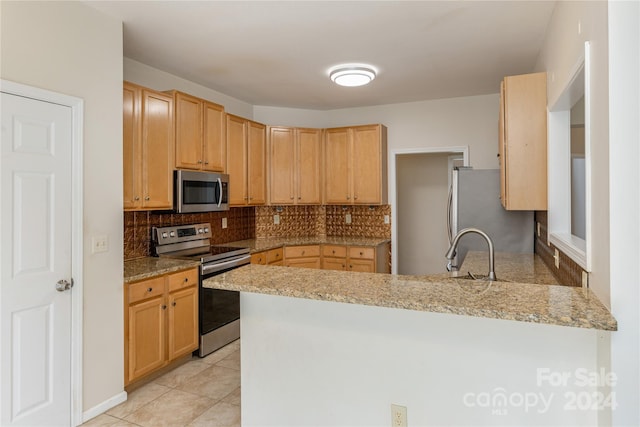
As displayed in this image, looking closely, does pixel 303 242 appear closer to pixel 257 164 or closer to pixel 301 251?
pixel 301 251

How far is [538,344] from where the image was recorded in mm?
1349

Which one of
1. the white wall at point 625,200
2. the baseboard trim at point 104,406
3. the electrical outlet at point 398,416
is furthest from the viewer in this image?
the baseboard trim at point 104,406

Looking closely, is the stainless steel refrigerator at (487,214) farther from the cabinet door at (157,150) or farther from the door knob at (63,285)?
the door knob at (63,285)

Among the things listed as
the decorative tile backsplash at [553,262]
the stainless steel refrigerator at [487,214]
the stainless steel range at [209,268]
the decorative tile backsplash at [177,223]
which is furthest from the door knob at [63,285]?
the stainless steel refrigerator at [487,214]

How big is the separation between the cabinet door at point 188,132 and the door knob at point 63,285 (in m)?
1.39

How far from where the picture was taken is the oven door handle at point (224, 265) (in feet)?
11.1

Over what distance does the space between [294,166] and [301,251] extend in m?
1.12

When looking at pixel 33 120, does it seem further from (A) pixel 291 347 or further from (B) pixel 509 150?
(B) pixel 509 150

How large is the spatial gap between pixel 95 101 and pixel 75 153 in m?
0.38

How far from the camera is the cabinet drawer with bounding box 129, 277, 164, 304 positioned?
2.75 meters

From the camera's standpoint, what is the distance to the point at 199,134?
3650mm

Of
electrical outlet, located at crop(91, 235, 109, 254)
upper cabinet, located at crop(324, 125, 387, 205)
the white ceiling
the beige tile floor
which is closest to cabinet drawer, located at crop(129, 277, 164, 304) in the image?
electrical outlet, located at crop(91, 235, 109, 254)

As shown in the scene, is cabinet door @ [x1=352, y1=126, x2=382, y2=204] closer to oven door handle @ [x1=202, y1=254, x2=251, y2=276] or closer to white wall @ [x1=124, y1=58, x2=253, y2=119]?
white wall @ [x1=124, y1=58, x2=253, y2=119]

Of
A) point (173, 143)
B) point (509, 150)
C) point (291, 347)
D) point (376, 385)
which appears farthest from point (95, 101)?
point (509, 150)
